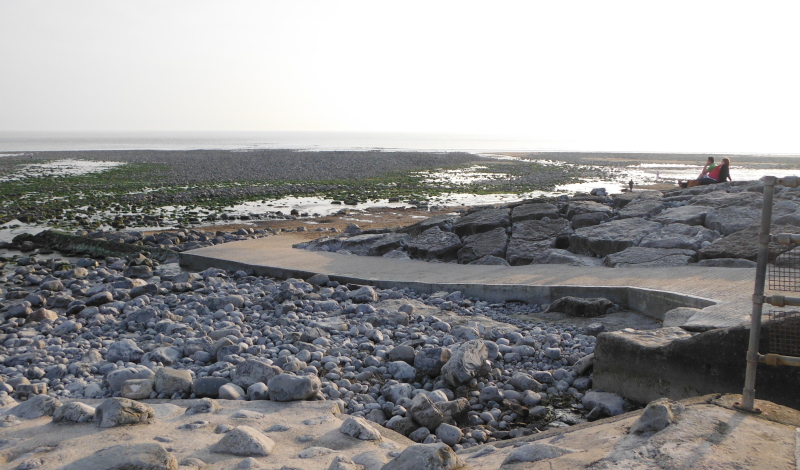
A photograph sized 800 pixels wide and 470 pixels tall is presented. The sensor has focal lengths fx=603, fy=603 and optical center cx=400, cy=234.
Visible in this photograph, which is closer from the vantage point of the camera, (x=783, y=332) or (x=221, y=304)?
(x=783, y=332)

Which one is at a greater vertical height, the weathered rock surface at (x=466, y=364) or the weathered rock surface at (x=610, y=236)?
the weathered rock surface at (x=610, y=236)

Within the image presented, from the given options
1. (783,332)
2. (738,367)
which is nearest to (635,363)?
(738,367)

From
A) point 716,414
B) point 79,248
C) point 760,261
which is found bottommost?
point 79,248

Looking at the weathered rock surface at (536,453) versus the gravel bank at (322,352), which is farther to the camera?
the gravel bank at (322,352)

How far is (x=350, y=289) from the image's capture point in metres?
8.65

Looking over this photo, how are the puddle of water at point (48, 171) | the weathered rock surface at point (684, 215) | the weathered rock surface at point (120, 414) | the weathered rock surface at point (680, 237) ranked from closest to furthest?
the weathered rock surface at point (120, 414) → the weathered rock surface at point (680, 237) → the weathered rock surface at point (684, 215) → the puddle of water at point (48, 171)

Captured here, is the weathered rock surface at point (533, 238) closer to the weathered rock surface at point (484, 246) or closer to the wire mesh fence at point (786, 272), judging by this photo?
the weathered rock surface at point (484, 246)

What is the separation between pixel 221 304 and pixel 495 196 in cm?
1870

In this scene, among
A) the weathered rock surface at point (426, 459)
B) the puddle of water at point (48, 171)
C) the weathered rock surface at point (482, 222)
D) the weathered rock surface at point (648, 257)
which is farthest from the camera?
the puddle of water at point (48, 171)

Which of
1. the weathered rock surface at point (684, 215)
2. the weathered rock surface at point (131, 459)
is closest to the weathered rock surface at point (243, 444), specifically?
the weathered rock surface at point (131, 459)

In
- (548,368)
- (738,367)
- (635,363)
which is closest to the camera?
(738,367)

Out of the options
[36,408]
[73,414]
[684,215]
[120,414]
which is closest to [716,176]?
[684,215]

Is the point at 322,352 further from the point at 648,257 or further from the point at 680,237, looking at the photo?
the point at 680,237

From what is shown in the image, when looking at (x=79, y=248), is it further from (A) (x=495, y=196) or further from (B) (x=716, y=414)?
(A) (x=495, y=196)
